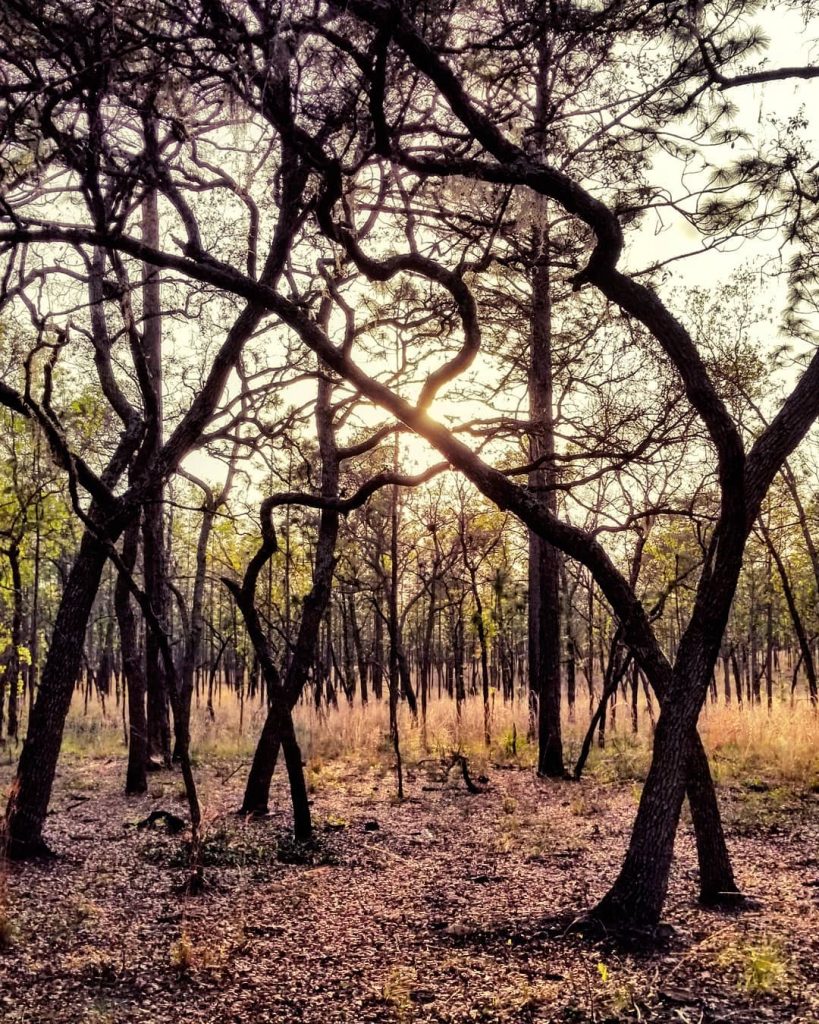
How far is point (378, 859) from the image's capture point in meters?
5.53

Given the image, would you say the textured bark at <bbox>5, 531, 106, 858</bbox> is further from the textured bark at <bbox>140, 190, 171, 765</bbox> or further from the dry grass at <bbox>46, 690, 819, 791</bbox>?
the dry grass at <bbox>46, 690, 819, 791</bbox>

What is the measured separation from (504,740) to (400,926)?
267 inches

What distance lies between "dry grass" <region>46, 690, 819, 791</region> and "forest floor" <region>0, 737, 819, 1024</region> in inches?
60.7

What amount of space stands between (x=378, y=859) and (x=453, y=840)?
758mm

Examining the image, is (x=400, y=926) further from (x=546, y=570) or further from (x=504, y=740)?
(x=504, y=740)

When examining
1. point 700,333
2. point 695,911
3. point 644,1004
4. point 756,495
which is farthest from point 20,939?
point 700,333

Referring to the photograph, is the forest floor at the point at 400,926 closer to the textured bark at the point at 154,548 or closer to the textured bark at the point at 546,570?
the textured bark at the point at 546,570

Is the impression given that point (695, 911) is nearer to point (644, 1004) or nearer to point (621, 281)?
point (644, 1004)

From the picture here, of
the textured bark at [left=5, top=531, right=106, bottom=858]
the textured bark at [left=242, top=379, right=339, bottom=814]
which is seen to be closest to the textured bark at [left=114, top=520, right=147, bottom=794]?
the textured bark at [left=242, top=379, right=339, bottom=814]

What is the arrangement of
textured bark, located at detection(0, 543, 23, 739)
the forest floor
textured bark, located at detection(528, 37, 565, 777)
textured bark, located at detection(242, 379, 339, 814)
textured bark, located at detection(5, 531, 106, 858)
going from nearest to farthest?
the forest floor → textured bark, located at detection(5, 531, 106, 858) → textured bark, located at detection(242, 379, 339, 814) → textured bark, located at detection(528, 37, 565, 777) → textured bark, located at detection(0, 543, 23, 739)

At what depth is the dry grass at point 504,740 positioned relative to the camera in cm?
856

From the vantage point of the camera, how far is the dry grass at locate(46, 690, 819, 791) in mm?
8562

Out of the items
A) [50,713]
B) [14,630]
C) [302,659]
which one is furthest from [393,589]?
[14,630]

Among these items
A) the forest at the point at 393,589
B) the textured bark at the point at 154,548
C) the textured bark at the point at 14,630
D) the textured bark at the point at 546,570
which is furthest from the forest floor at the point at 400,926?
the textured bark at the point at 14,630
